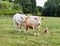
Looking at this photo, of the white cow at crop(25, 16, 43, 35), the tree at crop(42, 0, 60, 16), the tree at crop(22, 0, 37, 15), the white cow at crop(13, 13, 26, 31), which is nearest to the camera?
the white cow at crop(25, 16, 43, 35)

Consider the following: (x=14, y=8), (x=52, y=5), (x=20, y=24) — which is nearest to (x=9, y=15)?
(x=14, y=8)

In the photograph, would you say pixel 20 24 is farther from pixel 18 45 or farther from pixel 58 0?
pixel 58 0

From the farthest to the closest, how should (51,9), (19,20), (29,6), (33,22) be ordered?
(29,6), (51,9), (19,20), (33,22)

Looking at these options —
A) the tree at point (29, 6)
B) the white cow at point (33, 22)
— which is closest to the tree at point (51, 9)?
the tree at point (29, 6)

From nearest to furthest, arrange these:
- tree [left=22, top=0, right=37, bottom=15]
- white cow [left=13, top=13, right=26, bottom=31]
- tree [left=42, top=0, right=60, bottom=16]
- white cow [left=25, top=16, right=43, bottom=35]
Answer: white cow [left=25, top=16, right=43, bottom=35]
white cow [left=13, top=13, right=26, bottom=31]
tree [left=42, top=0, right=60, bottom=16]
tree [left=22, top=0, right=37, bottom=15]

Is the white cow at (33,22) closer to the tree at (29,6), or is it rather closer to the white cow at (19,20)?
the white cow at (19,20)

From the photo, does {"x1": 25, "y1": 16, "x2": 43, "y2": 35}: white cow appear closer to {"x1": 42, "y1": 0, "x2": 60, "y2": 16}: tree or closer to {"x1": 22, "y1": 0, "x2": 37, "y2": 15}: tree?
{"x1": 22, "y1": 0, "x2": 37, "y2": 15}: tree

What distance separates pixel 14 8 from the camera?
160 ft

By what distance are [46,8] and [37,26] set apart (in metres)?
41.0

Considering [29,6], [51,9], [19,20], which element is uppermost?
[19,20]

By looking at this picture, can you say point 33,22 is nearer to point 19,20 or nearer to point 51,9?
point 19,20

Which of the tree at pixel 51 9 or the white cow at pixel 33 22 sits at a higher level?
the white cow at pixel 33 22

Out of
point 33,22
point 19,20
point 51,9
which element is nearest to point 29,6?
point 51,9

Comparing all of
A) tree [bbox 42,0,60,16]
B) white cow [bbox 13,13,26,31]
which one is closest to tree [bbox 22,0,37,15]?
tree [bbox 42,0,60,16]
